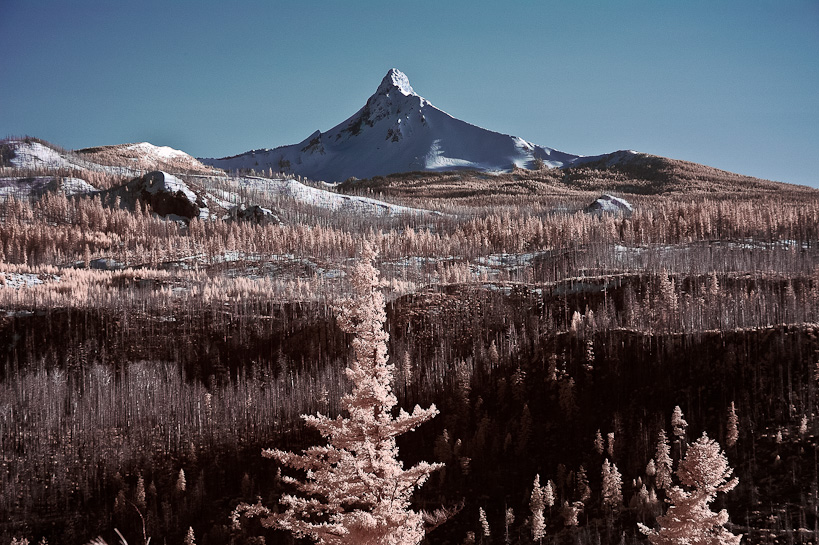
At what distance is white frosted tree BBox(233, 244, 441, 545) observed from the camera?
12.9 metres

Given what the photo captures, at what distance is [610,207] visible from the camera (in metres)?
84.9

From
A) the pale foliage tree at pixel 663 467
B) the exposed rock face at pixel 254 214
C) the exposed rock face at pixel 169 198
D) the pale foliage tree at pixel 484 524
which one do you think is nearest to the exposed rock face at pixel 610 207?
the exposed rock face at pixel 254 214

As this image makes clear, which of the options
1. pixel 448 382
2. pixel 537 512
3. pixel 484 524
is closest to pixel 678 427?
pixel 537 512

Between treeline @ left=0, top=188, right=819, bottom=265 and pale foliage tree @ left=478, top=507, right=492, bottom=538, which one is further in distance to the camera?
treeline @ left=0, top=188, right=819, bottom=265

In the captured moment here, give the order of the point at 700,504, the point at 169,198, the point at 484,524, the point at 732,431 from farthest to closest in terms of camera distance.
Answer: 1. the point at 169,198
2. the point at 484,524
3. the point at 732,431
4. the point at 700,504

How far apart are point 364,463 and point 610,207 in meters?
77.3

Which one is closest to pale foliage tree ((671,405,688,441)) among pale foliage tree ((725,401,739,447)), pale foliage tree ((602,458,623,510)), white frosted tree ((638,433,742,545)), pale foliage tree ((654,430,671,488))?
pale foliage tree ((654,430,671,488))

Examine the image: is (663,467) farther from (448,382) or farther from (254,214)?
(254,214)

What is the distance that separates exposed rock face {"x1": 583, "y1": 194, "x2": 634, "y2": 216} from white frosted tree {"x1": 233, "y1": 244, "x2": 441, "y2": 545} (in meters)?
73.2

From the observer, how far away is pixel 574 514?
71.1ft

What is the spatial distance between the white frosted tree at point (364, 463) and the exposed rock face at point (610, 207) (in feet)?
240

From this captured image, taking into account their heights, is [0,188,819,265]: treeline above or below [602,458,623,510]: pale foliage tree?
above

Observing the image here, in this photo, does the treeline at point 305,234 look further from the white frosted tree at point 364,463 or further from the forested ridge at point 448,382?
the white frosted tree at point 364,463

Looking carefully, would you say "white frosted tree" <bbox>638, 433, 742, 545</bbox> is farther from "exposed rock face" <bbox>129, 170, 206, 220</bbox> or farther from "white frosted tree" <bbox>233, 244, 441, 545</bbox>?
"exposed rock face" <bbox>129, 170, 206, 220</bbox>
